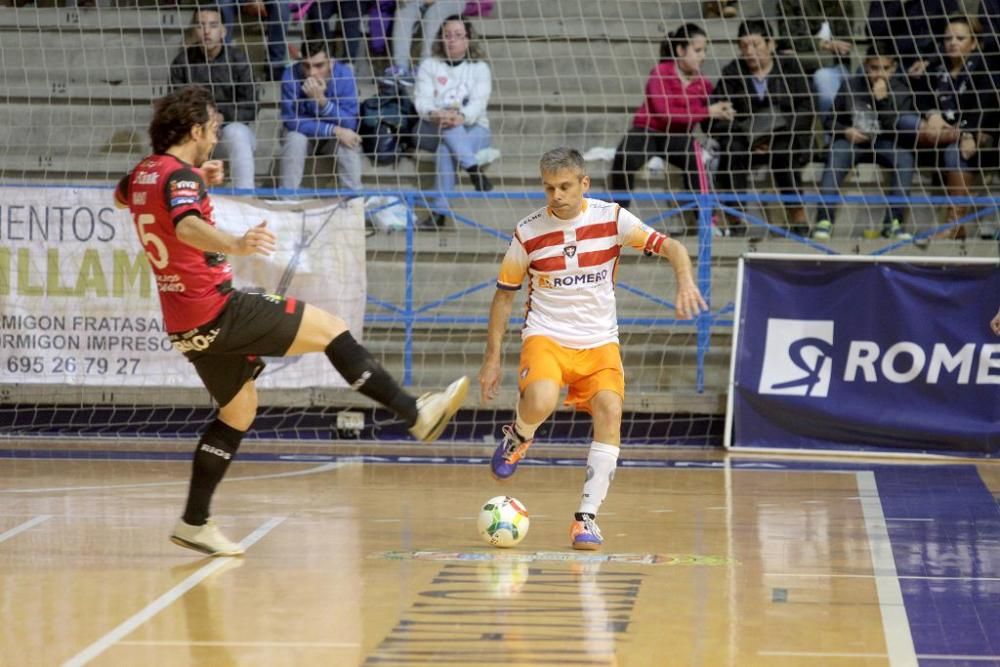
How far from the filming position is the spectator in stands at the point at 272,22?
14.6 metres

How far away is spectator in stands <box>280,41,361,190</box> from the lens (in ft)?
45.6

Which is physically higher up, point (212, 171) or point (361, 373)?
point (212, 171)

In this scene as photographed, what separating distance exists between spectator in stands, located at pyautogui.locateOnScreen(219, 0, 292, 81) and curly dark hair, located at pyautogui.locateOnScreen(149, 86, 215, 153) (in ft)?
25.6

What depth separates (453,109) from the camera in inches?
551

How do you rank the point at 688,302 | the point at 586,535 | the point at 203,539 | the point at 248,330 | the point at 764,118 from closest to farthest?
the point at 248,330
the point at 203,539
the point at 688,302
the point at 586,535
the point at 764,118

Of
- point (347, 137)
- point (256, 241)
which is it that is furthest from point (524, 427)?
point (347, 137)

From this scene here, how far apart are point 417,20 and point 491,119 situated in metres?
1.21

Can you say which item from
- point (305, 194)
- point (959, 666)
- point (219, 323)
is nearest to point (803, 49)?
point (305, 194)

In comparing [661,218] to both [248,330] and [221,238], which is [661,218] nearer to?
[248,330]

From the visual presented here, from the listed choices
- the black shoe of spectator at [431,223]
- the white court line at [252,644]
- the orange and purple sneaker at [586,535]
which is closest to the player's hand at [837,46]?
the black shoe of spectator at [431,223]

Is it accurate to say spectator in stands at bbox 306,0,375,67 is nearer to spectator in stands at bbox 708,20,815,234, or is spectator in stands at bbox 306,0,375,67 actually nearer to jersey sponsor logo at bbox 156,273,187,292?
spectator in stands at bbox 708,20,815,234

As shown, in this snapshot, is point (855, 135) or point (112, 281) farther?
point (855, 135)

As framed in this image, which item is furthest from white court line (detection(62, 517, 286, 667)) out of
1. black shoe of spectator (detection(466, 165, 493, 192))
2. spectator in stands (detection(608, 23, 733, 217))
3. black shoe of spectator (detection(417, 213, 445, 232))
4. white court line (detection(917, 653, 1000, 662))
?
spectator in stands (detection(608, 23, 733, 217))

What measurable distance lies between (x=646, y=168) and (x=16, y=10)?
6570 millimetres
